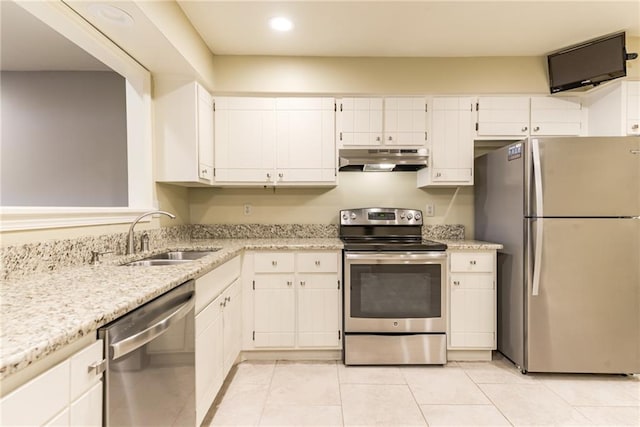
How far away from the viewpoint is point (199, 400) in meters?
1.57

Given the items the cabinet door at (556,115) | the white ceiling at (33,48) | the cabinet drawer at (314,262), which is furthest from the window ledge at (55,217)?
the cabinet door at (556,115)

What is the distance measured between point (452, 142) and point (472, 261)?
3.32 feet

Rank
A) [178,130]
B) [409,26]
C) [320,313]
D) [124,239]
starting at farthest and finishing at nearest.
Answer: [320,313], [178,130], [409,26], [124,239]

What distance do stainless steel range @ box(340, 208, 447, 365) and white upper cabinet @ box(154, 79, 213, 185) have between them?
1363 mm

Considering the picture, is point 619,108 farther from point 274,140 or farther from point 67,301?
point 67,301

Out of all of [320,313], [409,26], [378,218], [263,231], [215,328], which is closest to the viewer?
[215,328]

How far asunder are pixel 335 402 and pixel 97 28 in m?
2.55

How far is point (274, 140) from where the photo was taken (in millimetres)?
2693

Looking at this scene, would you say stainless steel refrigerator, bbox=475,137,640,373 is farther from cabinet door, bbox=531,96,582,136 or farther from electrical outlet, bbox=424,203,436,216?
electrical outlet, bbox=424,203,436,216

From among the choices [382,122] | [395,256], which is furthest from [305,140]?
[395,256]

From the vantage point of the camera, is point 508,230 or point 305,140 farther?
point 305,140

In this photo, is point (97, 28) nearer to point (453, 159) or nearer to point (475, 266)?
point (453, 159)

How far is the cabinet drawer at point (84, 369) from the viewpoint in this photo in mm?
788

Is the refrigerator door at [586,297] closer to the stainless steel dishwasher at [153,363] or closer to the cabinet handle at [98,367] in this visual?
the stainless steel dishwasher at [153,363]
